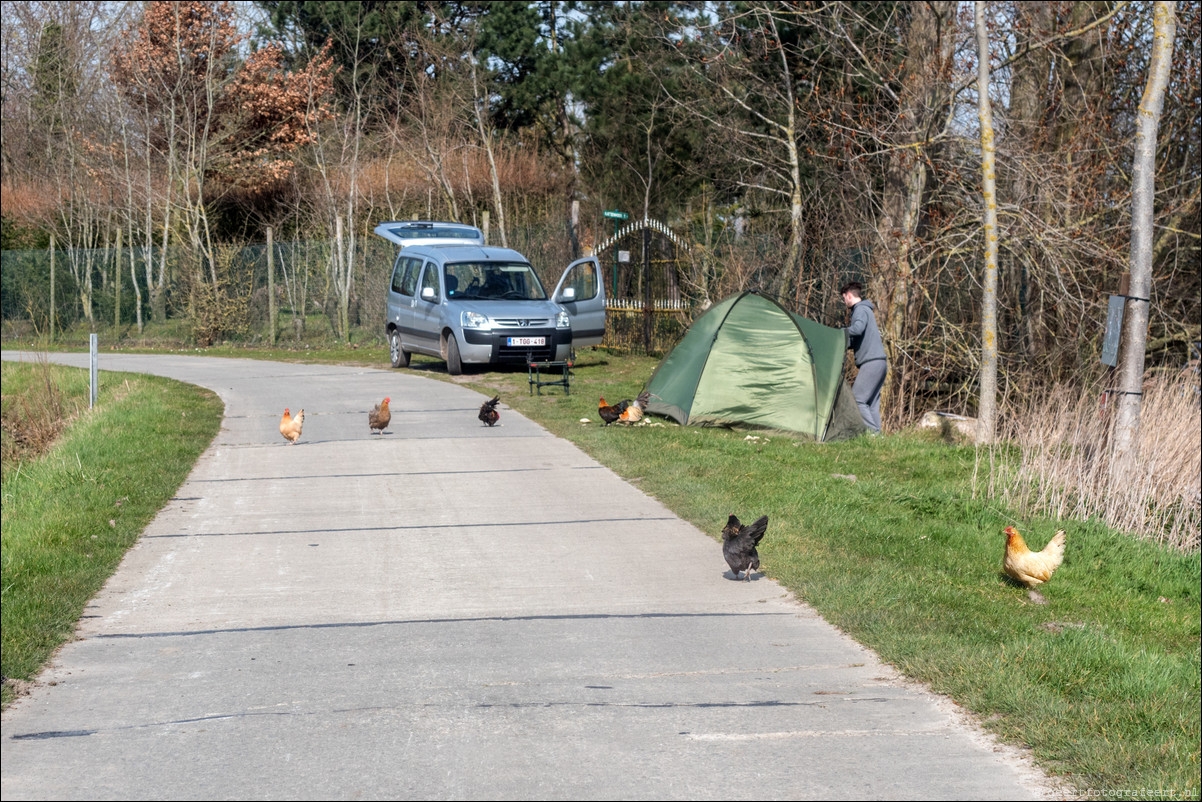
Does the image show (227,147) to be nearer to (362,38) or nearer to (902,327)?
(362,38)

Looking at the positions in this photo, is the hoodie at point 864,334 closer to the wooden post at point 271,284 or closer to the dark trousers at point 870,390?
the dark trousers at point 870,390

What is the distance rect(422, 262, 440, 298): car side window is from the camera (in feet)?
63.2

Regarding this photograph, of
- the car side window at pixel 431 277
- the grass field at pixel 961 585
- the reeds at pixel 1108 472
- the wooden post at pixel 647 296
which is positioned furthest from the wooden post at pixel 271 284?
the reeds at pixel 1108 472

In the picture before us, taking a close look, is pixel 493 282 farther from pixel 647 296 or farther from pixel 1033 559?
pixel 1033 559

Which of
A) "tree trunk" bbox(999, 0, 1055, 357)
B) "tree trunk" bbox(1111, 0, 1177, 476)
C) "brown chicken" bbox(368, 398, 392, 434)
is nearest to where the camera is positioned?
"tree trunk" bbox(1111, 0, 1177, 476)

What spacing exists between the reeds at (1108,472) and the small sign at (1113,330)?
0.97m

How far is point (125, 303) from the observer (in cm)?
2809

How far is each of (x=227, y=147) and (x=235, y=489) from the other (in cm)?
2241

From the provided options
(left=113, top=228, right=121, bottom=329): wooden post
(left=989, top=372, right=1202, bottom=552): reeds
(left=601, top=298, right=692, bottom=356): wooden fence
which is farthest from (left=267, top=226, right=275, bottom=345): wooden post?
(left=989, top=372, right=1202, bottom=552): reeds

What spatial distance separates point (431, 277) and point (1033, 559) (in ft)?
45.6

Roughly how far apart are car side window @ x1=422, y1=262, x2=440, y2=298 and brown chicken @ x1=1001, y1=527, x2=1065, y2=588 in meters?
13.3

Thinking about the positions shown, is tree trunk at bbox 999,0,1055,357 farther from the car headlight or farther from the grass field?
the car headlight

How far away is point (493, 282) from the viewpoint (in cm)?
1962

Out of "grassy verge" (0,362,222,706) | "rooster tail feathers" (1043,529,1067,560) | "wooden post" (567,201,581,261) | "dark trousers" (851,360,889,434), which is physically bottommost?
"grassy verge" (0,362,222,706)
